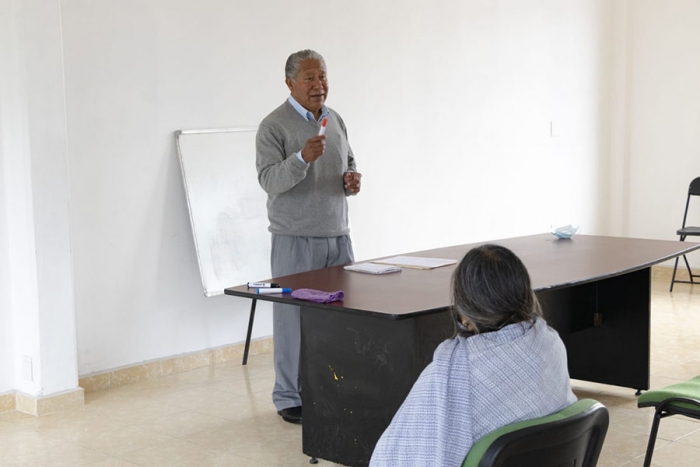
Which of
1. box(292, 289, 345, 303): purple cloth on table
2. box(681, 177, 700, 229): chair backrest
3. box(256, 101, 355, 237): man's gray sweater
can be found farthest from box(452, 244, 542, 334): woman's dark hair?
box(681, 177, 700, 229): chair backrest

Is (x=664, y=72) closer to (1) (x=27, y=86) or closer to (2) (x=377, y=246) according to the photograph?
(2) (x=377, y=246)

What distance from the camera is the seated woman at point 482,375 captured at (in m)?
1.83

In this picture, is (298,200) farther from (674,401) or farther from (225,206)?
(674,401)

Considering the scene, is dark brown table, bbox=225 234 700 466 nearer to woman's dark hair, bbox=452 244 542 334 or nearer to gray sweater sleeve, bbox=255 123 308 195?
gray sweater sleeve, bbox=255 123 308 195

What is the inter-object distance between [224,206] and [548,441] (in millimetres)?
3512

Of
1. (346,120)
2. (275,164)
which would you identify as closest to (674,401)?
(275,164)

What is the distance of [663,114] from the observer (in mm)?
7879

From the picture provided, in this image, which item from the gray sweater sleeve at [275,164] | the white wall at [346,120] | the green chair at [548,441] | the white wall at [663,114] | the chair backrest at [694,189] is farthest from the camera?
the white wall at [663,114]

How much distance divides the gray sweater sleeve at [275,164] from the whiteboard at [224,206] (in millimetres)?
1099

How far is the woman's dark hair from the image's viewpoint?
189cm

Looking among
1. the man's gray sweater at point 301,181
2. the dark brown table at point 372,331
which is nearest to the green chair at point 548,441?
the dark brown table at point 372,331

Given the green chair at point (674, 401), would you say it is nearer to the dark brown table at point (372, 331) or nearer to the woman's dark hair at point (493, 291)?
the dark brown table at point (372, 331)

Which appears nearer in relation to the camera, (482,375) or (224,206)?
(482,375)

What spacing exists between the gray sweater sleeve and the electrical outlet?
142 cm
